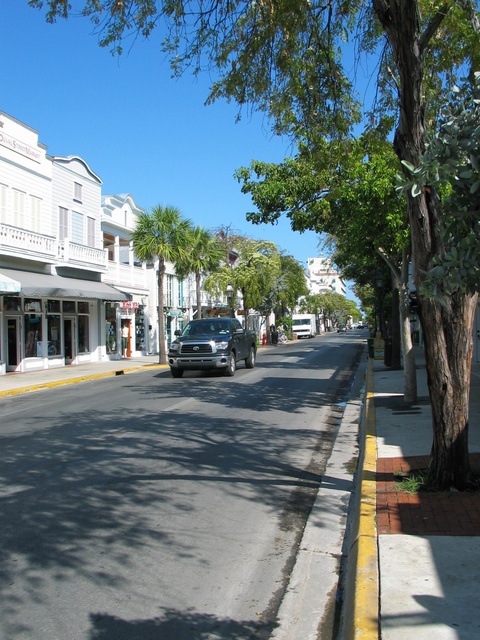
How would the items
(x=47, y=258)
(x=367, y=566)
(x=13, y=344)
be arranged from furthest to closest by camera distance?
(x=47, y=258) → (x=13, y=344) → (x=367, y=566)

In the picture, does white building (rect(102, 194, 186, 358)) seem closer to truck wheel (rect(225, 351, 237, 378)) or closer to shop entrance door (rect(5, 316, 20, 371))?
shop entrance door (rect(5, 316, 20, 371))

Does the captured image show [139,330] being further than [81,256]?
Yes

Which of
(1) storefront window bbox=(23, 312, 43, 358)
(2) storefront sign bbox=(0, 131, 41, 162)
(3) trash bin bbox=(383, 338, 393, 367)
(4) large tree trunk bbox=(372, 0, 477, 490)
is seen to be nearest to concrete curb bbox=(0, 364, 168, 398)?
(1) storefront window bbox=(23, 312, 43, 358)

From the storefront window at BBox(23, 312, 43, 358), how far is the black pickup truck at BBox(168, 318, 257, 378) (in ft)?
26.6

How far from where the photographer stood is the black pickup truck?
19312 millimetres

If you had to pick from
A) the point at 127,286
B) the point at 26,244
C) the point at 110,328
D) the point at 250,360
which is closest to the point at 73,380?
the point at 26,244

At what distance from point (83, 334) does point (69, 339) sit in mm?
1339

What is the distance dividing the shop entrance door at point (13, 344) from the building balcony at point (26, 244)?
2700 mm

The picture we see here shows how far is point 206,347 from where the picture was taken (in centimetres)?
1936

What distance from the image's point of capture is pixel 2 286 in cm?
1991

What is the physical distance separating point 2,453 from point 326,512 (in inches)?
190

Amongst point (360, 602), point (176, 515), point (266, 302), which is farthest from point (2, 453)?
point (266, 302)

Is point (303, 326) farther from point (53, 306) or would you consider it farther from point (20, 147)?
point (20, 147)

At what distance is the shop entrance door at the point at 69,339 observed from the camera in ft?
93.5
